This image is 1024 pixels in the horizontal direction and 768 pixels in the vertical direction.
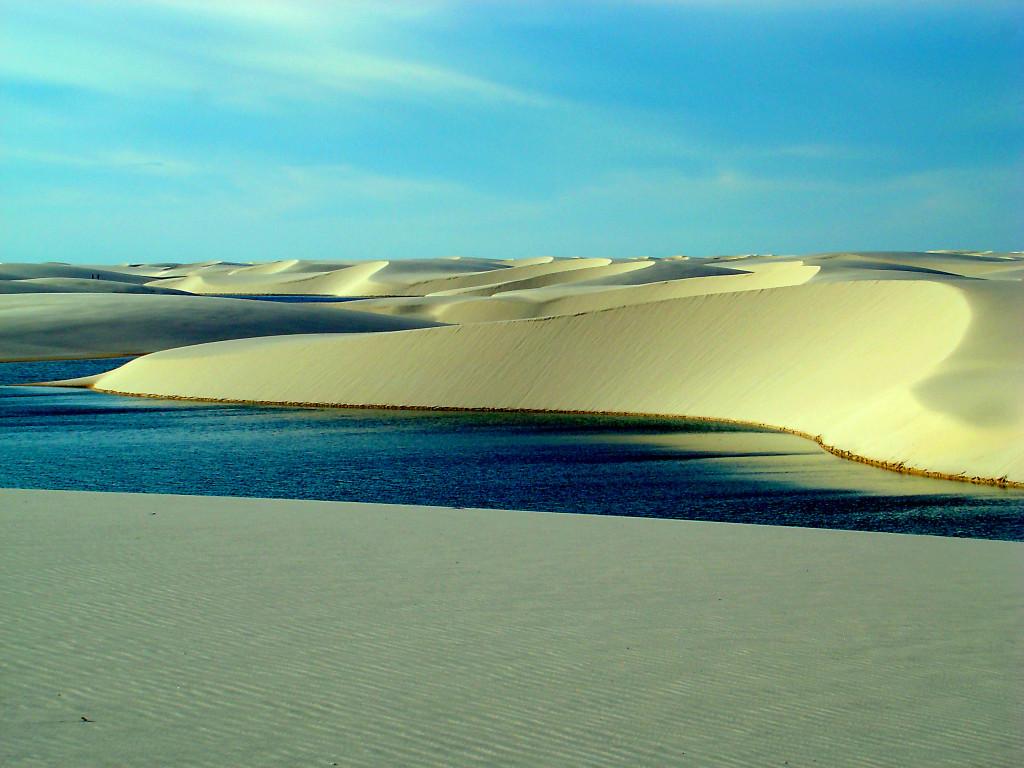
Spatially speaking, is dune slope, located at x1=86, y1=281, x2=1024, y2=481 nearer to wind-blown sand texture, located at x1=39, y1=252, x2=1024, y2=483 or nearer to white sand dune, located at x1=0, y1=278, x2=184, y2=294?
wind-blown sand texture, located at x1=39, y1=252, x2=1024, y2=483

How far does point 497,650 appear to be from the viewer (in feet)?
19.1

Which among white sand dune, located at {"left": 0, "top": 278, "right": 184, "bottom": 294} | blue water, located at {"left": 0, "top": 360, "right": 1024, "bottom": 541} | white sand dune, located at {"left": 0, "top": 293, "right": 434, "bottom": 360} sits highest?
white sand dune, located at {"left": 0, "top": 278, "right": 184, "bottom": 294}

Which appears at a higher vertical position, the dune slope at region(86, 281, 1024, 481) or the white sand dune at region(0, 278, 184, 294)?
the white sand dune at region(0, 278, 184, 294)

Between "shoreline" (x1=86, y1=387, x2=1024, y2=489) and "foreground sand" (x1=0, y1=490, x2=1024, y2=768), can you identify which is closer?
Answer: "foreground sand" (x1=0, y1=490, x2=1024, y2=768)

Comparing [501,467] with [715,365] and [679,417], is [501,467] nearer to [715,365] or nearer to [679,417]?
[679,417]

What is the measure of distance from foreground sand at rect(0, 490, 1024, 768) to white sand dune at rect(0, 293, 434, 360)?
40.4 metres

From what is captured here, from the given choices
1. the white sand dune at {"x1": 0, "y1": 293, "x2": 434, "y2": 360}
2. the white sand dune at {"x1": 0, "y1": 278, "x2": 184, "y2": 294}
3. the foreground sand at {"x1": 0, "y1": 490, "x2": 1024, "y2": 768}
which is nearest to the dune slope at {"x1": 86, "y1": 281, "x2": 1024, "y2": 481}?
the foreground sand at {"x1": 0, "y1": 490, "x2": 1024, "y2": 768}

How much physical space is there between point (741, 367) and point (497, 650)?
21595 mm

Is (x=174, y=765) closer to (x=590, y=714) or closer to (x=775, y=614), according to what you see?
(x=590, y=714)

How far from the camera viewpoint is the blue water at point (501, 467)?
13.5m

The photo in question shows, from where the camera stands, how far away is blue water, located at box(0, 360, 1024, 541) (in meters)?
13.5

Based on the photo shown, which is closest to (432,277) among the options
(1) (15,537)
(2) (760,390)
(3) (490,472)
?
(2) (760,390)

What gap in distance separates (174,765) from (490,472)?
12.8 metres

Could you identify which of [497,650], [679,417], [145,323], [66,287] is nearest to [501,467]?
[679,417]
